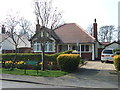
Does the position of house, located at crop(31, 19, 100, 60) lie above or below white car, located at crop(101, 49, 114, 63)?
above

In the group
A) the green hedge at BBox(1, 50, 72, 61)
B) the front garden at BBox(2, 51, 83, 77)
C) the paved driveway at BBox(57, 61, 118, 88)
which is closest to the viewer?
the paved driveway at BBox(57, 61, 118, 88)

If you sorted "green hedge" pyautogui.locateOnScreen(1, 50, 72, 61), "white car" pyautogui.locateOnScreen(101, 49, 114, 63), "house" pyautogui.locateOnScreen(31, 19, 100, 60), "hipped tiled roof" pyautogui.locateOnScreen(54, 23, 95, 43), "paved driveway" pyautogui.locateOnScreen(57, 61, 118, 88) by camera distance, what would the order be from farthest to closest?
"hipped tiled roof" pyautogui.locateOnScreen(54, 23, 95, 43) → "house" pyautogui.locateOnScreen(31, 19, 100, 60) → "white car" pyautogui.locateOnScreen(101, 49, 114, 63) → "green hedge" pyautogui.locateOnScreen(1, 50, 72, 61) → "paved driveway" pyautogui.locateOnScreen(57, 61, 118, 88)

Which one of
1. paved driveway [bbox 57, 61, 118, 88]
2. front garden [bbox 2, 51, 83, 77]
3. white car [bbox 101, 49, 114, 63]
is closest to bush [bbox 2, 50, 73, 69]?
front garden [bbox 2, 51, 83, 77]

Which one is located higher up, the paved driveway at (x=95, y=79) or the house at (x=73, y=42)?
the house at (x=73, y=42)

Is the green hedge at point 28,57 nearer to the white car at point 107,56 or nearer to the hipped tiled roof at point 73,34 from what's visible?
the white car at point 107,56

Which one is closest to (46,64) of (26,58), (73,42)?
(26,58)

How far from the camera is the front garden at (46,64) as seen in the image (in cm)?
1463

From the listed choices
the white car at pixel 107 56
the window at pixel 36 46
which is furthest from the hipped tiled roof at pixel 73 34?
the white car at pixel 107 56

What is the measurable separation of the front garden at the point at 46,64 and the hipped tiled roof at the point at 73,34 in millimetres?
10368

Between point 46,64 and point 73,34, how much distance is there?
14.0 metres

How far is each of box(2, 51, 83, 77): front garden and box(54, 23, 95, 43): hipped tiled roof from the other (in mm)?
10368

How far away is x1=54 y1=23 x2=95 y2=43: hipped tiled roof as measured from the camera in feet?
92.7

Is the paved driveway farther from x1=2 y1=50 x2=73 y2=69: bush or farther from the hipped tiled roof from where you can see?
the hipped tiled roof

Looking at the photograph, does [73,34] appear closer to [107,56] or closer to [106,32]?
[107,56]
